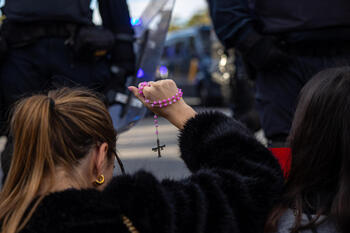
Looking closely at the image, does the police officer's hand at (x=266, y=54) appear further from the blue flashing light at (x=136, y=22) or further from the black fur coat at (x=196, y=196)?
the black fur coat at (x=196, y=196)

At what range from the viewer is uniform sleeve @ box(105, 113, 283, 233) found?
1.41 metres

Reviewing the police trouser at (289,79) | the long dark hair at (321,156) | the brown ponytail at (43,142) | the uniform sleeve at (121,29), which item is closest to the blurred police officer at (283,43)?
the police trouser at (289,79)

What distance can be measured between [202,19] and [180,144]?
118ft

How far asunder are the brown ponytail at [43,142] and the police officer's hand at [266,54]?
159 centimetres

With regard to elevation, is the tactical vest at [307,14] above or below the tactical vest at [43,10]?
below

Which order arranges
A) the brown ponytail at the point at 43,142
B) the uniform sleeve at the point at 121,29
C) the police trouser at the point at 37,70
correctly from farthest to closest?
the uniform sleeve at the point at 121,29 < the police trouser at the point at 37,70 < the brown ponytail at the point at 43,142

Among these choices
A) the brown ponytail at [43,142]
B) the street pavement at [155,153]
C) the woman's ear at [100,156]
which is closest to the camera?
the brown ponytail at [43,142]

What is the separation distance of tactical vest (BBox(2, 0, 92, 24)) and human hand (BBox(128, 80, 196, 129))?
1439 mm

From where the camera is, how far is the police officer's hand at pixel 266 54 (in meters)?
3.01

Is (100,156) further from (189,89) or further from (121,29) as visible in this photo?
(189,89)

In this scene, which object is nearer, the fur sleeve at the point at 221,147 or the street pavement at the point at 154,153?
the fur sleeve at the point at 221,147

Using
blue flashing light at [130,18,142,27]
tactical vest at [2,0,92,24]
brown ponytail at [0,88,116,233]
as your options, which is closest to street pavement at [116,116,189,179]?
brown ponytail at [0,88,116,233]

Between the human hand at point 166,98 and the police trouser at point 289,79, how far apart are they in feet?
4.36

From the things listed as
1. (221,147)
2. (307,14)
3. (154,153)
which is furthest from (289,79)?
(221,147)
